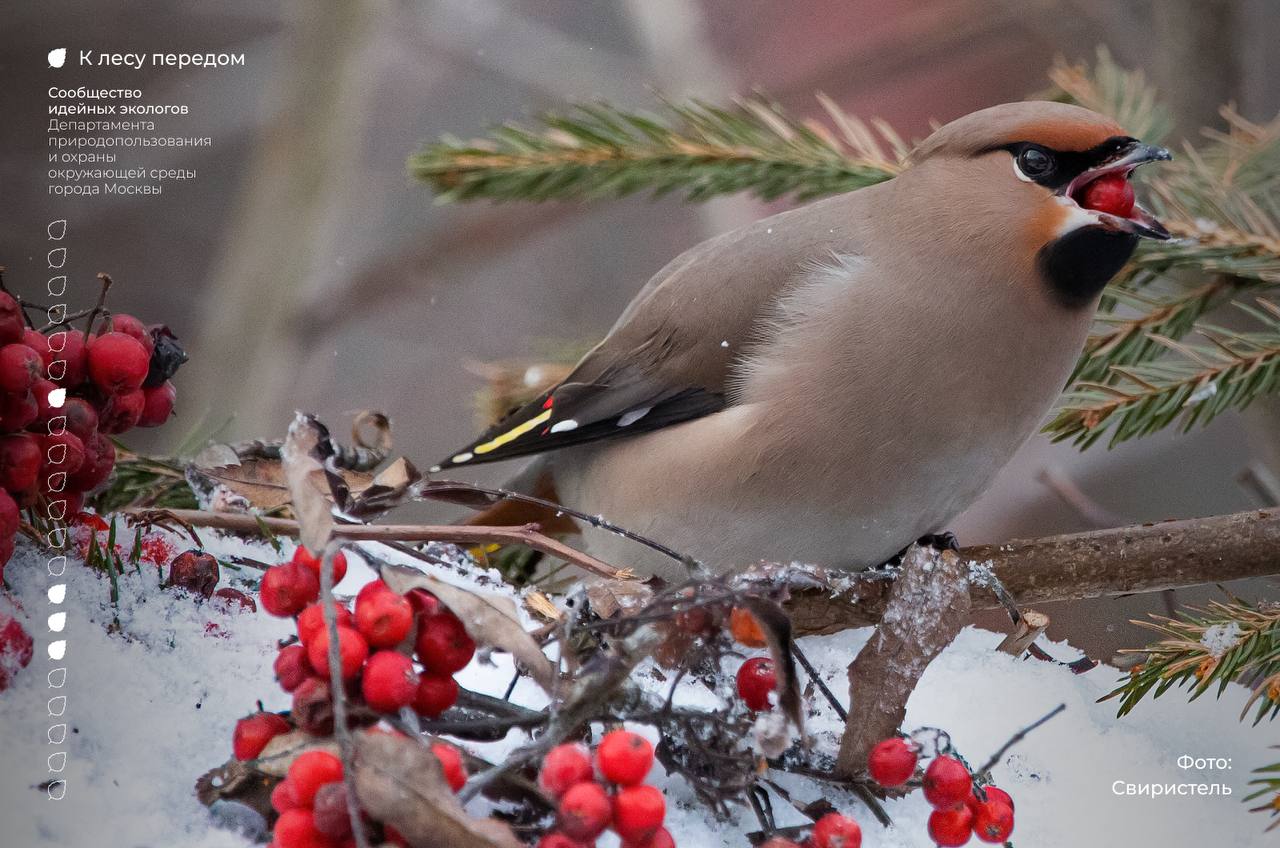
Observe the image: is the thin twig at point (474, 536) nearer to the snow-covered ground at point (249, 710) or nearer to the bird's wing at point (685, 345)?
the snow-covered ground at point (249, 710)

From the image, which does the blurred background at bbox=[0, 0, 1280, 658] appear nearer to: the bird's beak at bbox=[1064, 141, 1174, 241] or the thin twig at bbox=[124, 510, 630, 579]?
the bird's beak at bbox=[1064, 141, 1174, 241]

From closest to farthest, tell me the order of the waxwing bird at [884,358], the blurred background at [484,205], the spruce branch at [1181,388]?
the waxwing bird at [884,358]
the spruce branch at [1181,388]
the blurred background at [484,205]

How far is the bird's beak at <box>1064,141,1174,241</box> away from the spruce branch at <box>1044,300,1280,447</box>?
26 cm

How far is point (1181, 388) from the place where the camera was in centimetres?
200

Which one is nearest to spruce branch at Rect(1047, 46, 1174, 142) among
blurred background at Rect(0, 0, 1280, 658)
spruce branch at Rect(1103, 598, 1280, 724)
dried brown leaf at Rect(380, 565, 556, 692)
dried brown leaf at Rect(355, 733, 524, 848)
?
blurred background at Rect(0, 0, 1280, 658)

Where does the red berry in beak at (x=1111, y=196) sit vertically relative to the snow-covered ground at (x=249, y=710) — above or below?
above

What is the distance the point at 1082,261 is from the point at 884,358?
0.31 meters

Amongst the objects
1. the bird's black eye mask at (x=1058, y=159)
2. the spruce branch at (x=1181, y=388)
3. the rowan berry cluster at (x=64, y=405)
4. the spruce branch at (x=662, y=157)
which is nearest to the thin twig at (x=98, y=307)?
the rowan berry cluster at (x=64, y=405)

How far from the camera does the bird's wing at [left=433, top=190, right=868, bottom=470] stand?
82.5 inches

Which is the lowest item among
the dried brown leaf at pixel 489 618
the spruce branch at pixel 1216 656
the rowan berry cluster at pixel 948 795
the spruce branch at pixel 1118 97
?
the rowan berry cluster at pixel 948 795

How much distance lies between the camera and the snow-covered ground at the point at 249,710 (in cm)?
128

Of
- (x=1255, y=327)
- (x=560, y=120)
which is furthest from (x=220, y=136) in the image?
(x=1255, y=327)

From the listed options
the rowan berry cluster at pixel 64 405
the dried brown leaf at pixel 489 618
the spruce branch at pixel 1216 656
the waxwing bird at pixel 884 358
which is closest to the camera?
the dried brown leaf at pixel 489 618

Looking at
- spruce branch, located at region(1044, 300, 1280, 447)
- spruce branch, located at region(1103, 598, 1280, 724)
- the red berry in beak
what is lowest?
spruce branch, located at region(1103, 598, 1280, 724)
